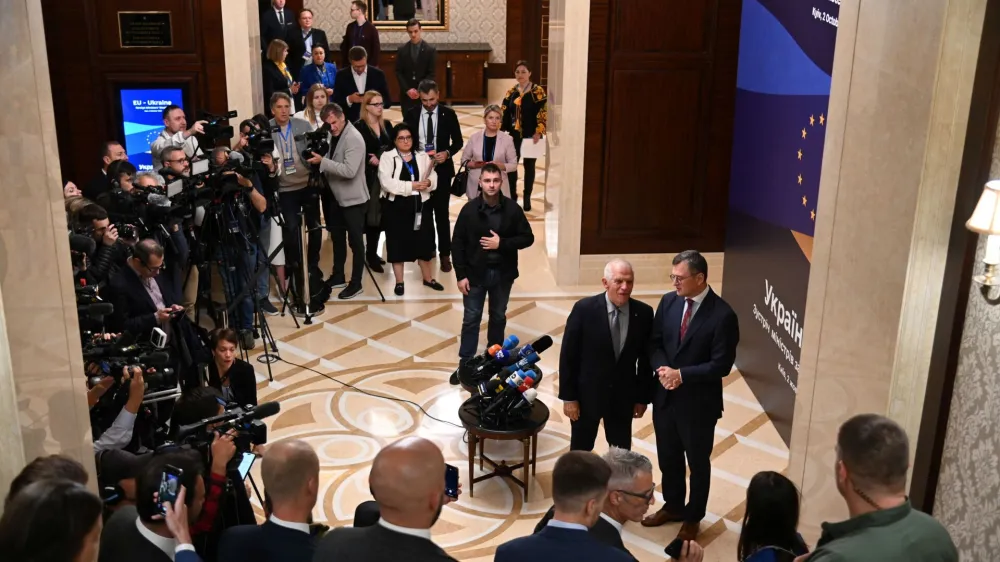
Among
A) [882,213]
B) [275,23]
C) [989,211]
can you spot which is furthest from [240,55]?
[989,211]

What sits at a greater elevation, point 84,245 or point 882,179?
point 882,179

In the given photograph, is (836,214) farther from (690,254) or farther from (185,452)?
(185,452)

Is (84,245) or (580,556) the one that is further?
(84,245)

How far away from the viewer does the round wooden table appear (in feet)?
19.1

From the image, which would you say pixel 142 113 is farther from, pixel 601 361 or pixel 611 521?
pixel 611 521

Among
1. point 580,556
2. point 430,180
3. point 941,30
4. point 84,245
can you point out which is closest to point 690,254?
point 941,30

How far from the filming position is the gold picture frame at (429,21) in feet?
57.2

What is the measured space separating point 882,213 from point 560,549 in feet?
6.82

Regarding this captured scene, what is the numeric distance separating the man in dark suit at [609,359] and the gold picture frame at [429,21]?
12.8 metres

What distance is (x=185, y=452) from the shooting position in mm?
3631

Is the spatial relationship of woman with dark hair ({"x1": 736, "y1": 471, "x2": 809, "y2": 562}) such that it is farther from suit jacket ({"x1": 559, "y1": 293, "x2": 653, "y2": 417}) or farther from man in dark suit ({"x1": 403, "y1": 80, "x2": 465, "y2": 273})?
man in dark suit ({"x1": 403, "y1": 80, "x2": 465, "y2": 273})

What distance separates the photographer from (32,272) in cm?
400

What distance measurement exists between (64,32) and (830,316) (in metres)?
7.40

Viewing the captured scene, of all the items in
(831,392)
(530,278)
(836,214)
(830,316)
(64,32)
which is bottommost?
(530,278)
